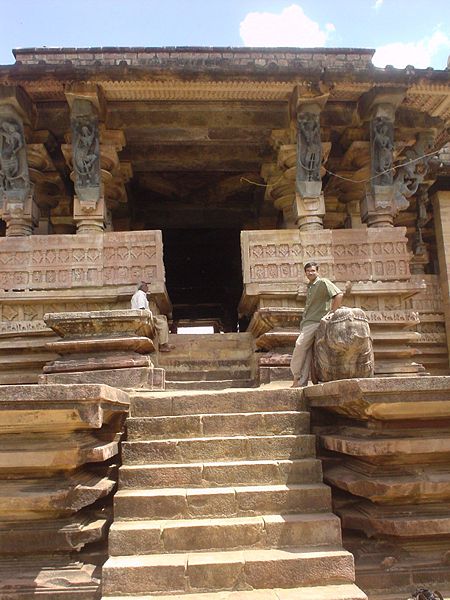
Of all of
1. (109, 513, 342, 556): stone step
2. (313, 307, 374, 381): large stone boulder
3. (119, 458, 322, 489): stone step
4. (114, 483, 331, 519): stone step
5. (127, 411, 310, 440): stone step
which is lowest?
(109, 513, 342, 556): stone step

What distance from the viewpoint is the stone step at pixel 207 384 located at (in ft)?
21.1

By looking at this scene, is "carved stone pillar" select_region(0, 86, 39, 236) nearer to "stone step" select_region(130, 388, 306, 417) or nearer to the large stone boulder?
"stone step" select_region(130, 388, 306, 417)

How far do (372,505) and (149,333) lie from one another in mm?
4057

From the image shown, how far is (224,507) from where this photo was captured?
3506 mm

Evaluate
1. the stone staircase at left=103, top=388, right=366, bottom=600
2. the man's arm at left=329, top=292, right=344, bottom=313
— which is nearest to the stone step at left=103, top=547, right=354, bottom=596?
the stone staircase at left=103, top=388, right=366, bottom=600

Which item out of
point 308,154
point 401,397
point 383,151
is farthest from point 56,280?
point 401,397

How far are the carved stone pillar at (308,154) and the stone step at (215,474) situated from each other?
5160 mm

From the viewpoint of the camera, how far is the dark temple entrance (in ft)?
50.1

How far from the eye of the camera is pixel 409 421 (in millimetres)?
3350

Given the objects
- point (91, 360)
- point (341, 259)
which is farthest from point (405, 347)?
point (91, 360)

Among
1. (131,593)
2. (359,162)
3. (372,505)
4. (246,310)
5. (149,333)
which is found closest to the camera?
(131,593)

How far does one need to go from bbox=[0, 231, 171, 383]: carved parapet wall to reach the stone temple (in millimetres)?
32

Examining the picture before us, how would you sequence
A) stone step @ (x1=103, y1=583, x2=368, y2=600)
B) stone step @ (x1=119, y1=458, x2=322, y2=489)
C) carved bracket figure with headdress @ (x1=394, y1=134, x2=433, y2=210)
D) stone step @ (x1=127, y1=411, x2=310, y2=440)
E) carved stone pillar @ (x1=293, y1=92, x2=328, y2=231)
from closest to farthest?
stone step @ (x1=103, y1=583, x2=368, y2=600) → stone step @ (x1=119, y1=458, x2=322, y2=489) → stone step @ (x1=127, y1=411, x2=310, y2=440) → carved stone pillar @ (x1=293, y1=92, x2=328, y2=231) → carved bracket figure with headdress @ (x1=394, y1=134, x2=433, y2=210)

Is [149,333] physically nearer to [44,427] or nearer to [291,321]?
[291,321]
